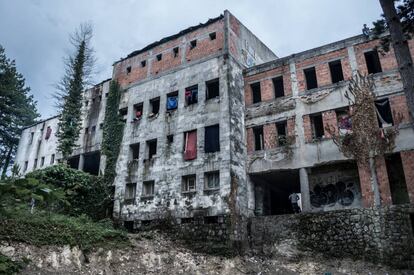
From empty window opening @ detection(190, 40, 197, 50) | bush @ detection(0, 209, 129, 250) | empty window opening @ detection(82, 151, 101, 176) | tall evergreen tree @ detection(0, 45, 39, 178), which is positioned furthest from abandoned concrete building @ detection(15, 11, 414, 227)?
tall evergreen tree @ detection(0, 45, 39, 178)

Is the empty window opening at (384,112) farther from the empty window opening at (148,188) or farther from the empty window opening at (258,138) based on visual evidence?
the empty window opening at (148,188)

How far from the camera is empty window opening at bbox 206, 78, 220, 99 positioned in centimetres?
2172

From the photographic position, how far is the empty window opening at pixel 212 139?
1983cm

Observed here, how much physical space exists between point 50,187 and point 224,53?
19.1 m

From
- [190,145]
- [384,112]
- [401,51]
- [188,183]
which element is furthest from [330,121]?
[401,51]

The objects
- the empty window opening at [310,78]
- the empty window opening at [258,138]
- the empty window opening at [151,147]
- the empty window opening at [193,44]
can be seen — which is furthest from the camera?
the empty window opening at [193,44]

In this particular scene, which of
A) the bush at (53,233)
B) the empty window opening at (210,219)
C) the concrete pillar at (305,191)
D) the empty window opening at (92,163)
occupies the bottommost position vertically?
the bush at (53,233)

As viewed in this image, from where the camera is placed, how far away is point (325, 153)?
17.9 m

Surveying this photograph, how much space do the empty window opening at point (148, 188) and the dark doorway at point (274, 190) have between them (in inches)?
247

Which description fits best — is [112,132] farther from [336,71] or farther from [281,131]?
[336,71]

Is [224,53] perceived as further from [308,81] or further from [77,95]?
[77,95]

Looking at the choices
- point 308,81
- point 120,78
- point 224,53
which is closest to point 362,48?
point 308,81

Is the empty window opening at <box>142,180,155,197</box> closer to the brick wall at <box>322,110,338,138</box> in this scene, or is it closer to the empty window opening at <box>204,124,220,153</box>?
the empty window opening at <box>204,124,220,153</box>

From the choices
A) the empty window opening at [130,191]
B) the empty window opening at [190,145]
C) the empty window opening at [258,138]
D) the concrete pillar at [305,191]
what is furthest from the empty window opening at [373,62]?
the empty window opening at [130,191]
